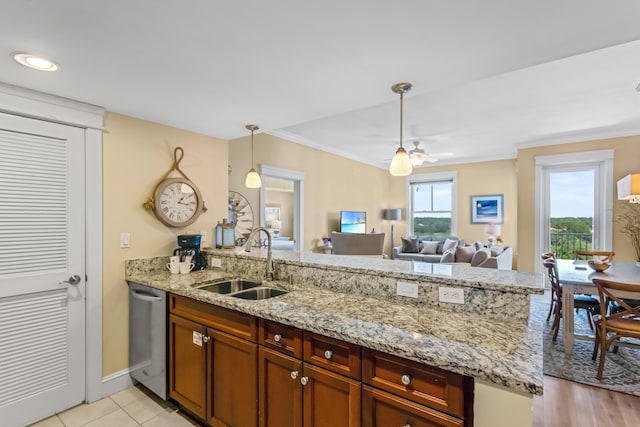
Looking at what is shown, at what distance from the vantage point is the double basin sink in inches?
87.1

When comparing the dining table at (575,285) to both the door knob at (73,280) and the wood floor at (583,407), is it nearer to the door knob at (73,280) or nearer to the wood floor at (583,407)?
the wood floor at (583,407)

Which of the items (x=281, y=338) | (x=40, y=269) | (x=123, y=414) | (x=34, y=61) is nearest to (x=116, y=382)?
(x=123, y=414)

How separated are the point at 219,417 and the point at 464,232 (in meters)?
6.75

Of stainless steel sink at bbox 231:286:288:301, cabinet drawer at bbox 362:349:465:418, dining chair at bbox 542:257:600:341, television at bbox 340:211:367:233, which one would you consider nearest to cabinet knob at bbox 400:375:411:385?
cabinet drawer at bbox 362:349:465:418

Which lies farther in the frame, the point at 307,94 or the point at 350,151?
the point at 350,151

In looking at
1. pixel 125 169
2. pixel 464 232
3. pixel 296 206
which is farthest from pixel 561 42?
pixel 464 232

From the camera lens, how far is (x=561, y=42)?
4.95 ft

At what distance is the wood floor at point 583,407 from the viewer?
2.09m

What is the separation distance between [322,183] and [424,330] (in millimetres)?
4520

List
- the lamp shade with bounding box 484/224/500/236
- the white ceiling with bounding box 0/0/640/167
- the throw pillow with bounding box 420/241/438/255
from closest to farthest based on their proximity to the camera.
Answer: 1. the white ceiling with bounding box 0/0/640/167
2. the lamp shade with bounding box 484/224/500/236
3. the throw pillow with bounding box 420/241/438/255

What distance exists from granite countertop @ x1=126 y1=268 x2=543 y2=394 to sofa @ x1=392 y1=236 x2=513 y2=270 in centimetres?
358

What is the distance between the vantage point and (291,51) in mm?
1633

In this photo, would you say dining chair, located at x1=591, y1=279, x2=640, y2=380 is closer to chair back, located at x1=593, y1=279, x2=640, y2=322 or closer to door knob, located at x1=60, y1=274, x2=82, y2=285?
chair back, located at x1=593, y1=279, x2=640, y2=322

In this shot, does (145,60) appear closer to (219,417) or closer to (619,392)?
(219,417)
